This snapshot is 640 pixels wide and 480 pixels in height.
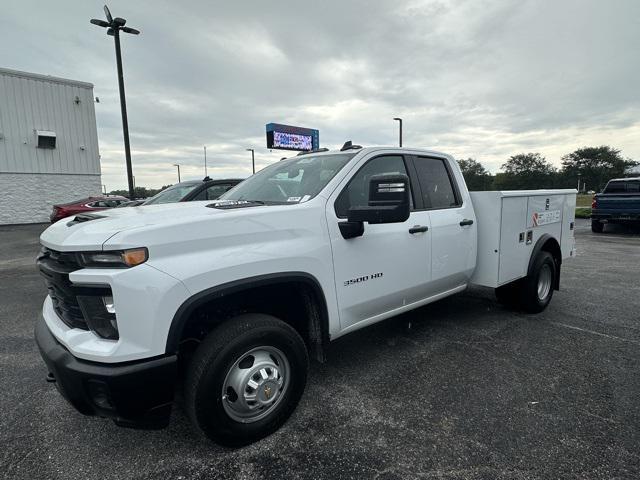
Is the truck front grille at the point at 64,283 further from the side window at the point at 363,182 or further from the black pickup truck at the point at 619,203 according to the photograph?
the black pickup truck at the point at 619,203

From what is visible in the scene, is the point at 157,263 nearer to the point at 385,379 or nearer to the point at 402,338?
the point at 385,379

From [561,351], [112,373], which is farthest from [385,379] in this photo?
[112,373]

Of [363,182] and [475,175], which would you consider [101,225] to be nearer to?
[363,182]

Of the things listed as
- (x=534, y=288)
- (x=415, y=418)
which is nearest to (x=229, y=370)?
(x=415, y=418)

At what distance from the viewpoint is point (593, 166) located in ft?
247

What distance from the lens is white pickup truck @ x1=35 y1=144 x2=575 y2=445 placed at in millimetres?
1955

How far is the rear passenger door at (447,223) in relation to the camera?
143 inches

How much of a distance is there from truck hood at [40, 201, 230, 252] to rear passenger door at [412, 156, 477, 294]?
1854 mm

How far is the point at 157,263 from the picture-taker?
199 centimetres

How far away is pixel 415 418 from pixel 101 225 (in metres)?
2.37

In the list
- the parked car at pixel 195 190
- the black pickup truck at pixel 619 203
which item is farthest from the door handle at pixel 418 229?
the black pickup truck at pixel 619 203

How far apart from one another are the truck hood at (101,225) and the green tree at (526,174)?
252 feet

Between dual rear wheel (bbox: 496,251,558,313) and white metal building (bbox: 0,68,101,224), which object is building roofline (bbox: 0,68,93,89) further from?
dual rear wheel (bbox: 496,251,558,313)

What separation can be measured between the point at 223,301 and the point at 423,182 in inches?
90.5
